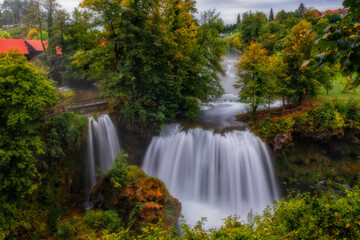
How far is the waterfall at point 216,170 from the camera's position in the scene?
1513 centimetres

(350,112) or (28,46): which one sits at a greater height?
(28,46)

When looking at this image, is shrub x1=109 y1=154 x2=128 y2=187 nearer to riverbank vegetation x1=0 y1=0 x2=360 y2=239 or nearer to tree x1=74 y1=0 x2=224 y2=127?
riverbank vegetation x1=0 y1=0 x2=360 y2=239

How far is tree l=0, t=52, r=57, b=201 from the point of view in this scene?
9.59 m

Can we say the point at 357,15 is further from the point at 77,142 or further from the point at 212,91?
the point at 212,91

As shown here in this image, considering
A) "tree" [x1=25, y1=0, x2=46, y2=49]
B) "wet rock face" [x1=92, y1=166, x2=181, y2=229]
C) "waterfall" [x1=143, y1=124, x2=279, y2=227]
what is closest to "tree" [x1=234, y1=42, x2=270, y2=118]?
"waterfall" [x1=143, y1=124, x2=279, y2=227]

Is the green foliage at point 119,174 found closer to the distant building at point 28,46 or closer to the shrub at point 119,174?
the shrub at point 119,174

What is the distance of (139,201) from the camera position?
11.6 meters

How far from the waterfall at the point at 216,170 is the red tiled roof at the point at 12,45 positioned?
27.7m

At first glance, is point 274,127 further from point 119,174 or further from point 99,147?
point 99,147

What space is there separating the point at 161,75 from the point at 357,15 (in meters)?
15.4

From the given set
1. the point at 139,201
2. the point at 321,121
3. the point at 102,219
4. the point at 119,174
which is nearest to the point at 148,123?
the point at 119,174

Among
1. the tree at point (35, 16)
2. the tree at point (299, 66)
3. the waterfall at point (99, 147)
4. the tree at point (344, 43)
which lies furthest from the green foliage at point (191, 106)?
the tree at point (35, 16)

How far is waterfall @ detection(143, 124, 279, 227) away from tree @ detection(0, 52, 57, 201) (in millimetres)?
8501

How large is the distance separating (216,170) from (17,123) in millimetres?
12160
